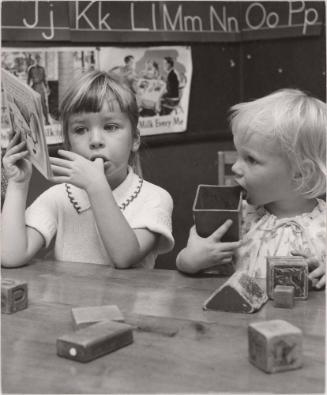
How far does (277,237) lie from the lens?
1.56 m

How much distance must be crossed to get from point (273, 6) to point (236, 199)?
1.45m

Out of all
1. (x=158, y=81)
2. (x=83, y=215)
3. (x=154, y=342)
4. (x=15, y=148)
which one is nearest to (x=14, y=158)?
(x=15, y=148)

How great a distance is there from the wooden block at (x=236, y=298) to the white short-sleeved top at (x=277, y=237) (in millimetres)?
358

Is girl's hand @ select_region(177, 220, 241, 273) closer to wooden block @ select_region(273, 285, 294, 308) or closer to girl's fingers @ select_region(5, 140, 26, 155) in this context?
wooden block @ select_region(273, 285, 294, 308)

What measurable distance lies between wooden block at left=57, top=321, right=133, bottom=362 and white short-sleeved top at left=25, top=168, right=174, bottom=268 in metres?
0.69

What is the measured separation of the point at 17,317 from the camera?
116 cm

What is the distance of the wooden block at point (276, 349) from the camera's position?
0.89 m

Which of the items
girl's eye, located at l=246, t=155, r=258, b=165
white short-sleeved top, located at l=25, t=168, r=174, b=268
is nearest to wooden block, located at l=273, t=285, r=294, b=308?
girl's eye, located at l=246, t=155, r=258, b=165

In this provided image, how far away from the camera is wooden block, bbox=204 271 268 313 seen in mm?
1154

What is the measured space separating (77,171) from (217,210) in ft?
1.19

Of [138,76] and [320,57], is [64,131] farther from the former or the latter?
[320,57]

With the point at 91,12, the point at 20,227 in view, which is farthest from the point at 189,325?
the point at 91,12

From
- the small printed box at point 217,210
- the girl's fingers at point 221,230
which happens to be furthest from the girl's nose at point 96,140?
the girl's fingers at point 221,230

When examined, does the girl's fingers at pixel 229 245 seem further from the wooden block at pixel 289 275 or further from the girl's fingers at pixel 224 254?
the wooden block at pixel 289 275
